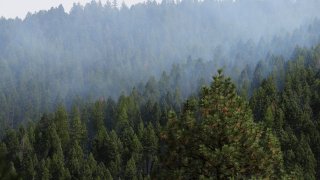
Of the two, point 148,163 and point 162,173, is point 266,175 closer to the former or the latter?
point 162,173

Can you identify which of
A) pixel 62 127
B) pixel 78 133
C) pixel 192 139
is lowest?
pixel 192 139

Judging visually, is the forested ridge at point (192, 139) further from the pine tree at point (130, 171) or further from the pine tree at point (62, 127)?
the pine tree at point (62, 127)

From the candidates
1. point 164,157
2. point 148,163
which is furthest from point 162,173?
point 148,163

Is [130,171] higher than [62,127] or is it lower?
lower

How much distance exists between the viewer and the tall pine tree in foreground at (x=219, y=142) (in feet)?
63.8

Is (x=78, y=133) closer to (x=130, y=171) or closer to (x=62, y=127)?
(x=62, y=127)

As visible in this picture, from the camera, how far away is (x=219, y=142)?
20.4m

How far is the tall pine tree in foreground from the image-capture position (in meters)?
19.5

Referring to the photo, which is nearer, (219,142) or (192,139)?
(219,142)

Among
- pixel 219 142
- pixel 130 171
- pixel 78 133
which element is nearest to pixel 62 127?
pixel 78 133

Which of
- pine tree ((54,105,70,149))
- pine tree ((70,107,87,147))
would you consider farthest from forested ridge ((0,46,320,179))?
pine tree ((54,105,70,149))

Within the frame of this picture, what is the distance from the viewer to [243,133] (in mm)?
20109

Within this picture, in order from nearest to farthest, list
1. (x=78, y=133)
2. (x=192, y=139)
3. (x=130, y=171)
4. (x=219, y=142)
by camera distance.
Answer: (x=219, y=142), (x=192, y=139), (x=130, y=171), (x=78, y=133)

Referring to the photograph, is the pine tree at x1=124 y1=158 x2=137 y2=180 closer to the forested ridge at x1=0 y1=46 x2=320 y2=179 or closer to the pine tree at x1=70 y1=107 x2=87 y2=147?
the forested ridge at x1=0 y1=46 x2=320 y2=179
